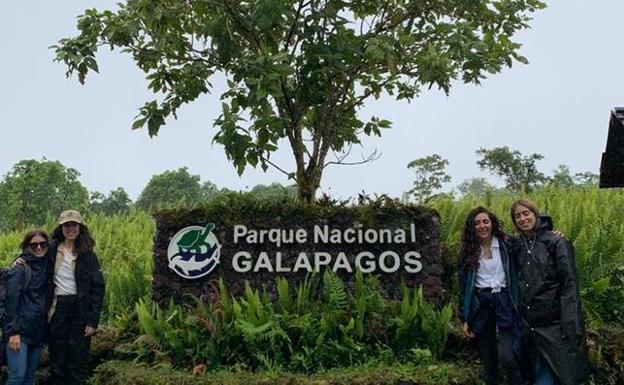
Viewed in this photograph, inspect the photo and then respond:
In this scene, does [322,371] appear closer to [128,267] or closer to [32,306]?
[32,306]

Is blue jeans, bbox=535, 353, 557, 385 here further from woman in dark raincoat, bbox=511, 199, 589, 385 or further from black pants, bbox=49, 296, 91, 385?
black pants, bbox=49, 296, 91, 385

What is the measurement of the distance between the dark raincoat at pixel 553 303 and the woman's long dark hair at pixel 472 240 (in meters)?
0.27

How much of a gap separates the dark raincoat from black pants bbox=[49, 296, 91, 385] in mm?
3289

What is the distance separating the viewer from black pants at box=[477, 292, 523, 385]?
4.09m

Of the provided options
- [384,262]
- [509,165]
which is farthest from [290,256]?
[509,165]

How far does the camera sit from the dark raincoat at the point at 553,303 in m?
3.72

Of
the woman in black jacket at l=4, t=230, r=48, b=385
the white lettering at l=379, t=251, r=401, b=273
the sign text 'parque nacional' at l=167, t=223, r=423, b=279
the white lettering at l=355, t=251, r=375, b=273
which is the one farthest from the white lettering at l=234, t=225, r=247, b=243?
the woman in black jacket at l=4, t=230, r=48, b=385

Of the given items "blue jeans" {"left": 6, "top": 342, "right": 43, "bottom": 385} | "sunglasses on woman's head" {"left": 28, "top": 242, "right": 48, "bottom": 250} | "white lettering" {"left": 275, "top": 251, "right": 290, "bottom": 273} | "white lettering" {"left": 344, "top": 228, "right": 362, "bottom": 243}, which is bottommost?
"blue jeans" {"left": 6, "top": 342, "right": 43, "bottom": 385}

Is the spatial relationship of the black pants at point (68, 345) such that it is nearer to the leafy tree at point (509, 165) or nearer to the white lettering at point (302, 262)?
the white lettering at point (302, 262)

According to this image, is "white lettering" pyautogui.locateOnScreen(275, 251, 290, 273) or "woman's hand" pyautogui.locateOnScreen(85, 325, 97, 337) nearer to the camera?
"woman's hand" pyautogui.locateOnScreen(85, 325, 97, 337)

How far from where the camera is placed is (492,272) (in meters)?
4.22

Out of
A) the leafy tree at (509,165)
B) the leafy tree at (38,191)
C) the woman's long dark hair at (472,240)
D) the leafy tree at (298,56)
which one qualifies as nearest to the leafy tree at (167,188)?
the leafy tree at (38,191)

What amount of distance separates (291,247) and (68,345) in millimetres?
2079

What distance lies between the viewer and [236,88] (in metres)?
5.05
